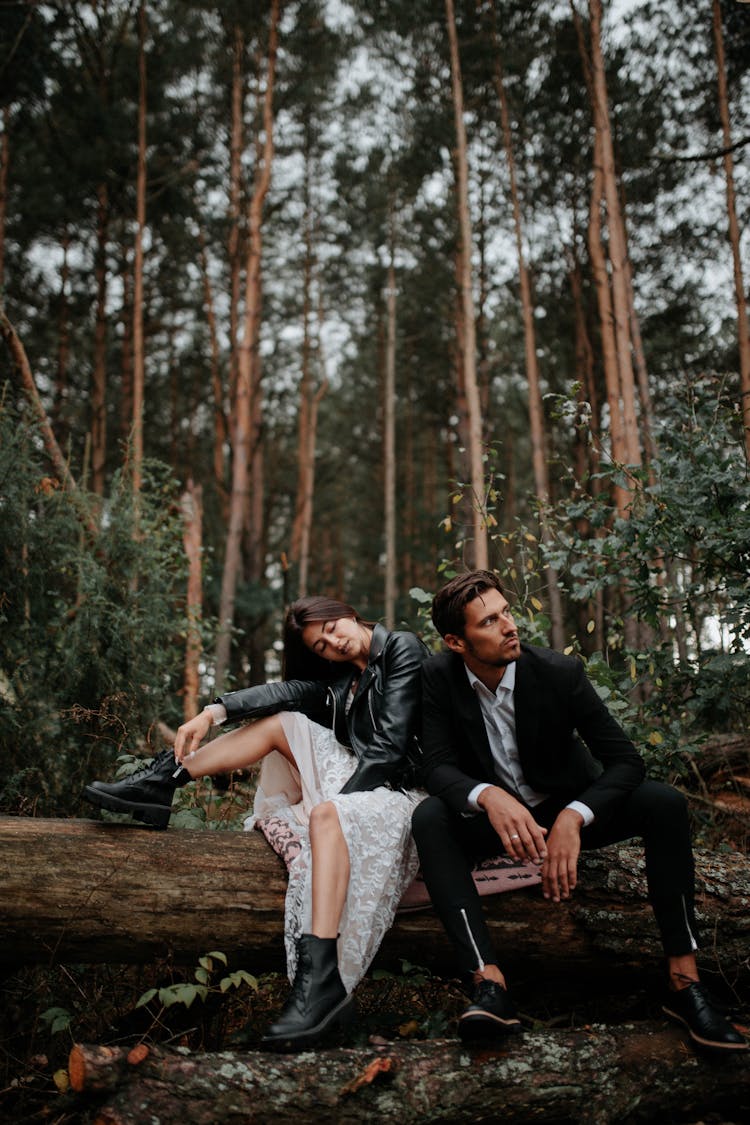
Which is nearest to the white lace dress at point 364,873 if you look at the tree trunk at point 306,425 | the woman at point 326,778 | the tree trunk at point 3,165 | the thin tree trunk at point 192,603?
the woman at point 326,778

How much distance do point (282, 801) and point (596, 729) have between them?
4.48ft

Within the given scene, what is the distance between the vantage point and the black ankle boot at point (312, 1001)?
2500 mm

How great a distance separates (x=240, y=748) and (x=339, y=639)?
61 cm

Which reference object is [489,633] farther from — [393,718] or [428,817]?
[428,817]

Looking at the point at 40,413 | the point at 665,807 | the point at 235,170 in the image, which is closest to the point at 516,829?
the point at 665,807

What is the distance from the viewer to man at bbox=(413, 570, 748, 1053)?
267cm

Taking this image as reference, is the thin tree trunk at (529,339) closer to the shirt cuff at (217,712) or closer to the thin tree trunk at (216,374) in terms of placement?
the thin tree trunk at (216,374)

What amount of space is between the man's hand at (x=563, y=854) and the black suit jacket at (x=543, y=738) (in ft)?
0.43

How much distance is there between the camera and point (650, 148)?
13.4 metres

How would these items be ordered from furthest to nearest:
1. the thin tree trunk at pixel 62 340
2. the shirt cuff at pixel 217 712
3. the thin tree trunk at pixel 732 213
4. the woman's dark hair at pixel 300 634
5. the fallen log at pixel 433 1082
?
1. the thin tree trunk at pixel 62 340
2. the thin tree trunk at pixel 732 213
3. the woman's dark hair at pixel 300 634
4. the shirt cuff at pixel 217 712
5. the fallen log at pixel 433 1082

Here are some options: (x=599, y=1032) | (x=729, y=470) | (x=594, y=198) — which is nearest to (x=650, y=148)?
(x=594, y=198)

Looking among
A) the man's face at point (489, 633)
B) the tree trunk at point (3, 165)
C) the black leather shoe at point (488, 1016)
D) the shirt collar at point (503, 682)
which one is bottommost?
the black leather shoe at point (488, 1016)

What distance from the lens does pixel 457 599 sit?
3.05 metres

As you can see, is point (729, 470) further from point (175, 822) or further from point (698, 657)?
point (175, 822)
